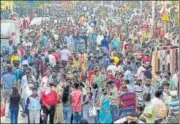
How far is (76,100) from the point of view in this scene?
1260cm

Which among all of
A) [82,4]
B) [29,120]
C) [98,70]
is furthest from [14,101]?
[82,4]

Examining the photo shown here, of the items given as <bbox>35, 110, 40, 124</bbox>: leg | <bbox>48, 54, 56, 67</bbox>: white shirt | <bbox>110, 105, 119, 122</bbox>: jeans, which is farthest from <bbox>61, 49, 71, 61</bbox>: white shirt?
<bbox>110, 105, 119, 122</bbox>: jeans

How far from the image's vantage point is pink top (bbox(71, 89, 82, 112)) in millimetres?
12562

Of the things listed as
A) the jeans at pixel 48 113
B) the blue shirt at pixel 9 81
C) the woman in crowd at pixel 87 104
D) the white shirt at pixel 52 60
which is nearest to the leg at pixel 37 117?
the jeans at pixel 48 113

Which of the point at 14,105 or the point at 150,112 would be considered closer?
the point at 150,112

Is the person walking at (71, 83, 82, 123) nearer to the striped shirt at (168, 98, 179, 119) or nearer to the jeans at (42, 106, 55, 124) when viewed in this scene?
the jeans at (42, 106, 55, 124)

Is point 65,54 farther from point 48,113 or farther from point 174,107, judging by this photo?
point 174,107

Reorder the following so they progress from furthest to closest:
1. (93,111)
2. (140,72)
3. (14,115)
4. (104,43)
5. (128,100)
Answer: (104,43) → (140,72) → (14,115) → (93,111) → (128,100)

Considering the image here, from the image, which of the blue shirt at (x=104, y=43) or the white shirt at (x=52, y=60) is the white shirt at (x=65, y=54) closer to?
the white shirt at (x=52, y=60)

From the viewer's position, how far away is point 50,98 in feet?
42.0

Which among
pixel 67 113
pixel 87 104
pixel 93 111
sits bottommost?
pixel 67 113

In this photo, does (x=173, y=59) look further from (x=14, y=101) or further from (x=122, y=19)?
(x=122, y=19)

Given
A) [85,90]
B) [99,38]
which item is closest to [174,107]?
[85,90]

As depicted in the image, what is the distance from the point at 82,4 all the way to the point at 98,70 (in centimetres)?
3537
